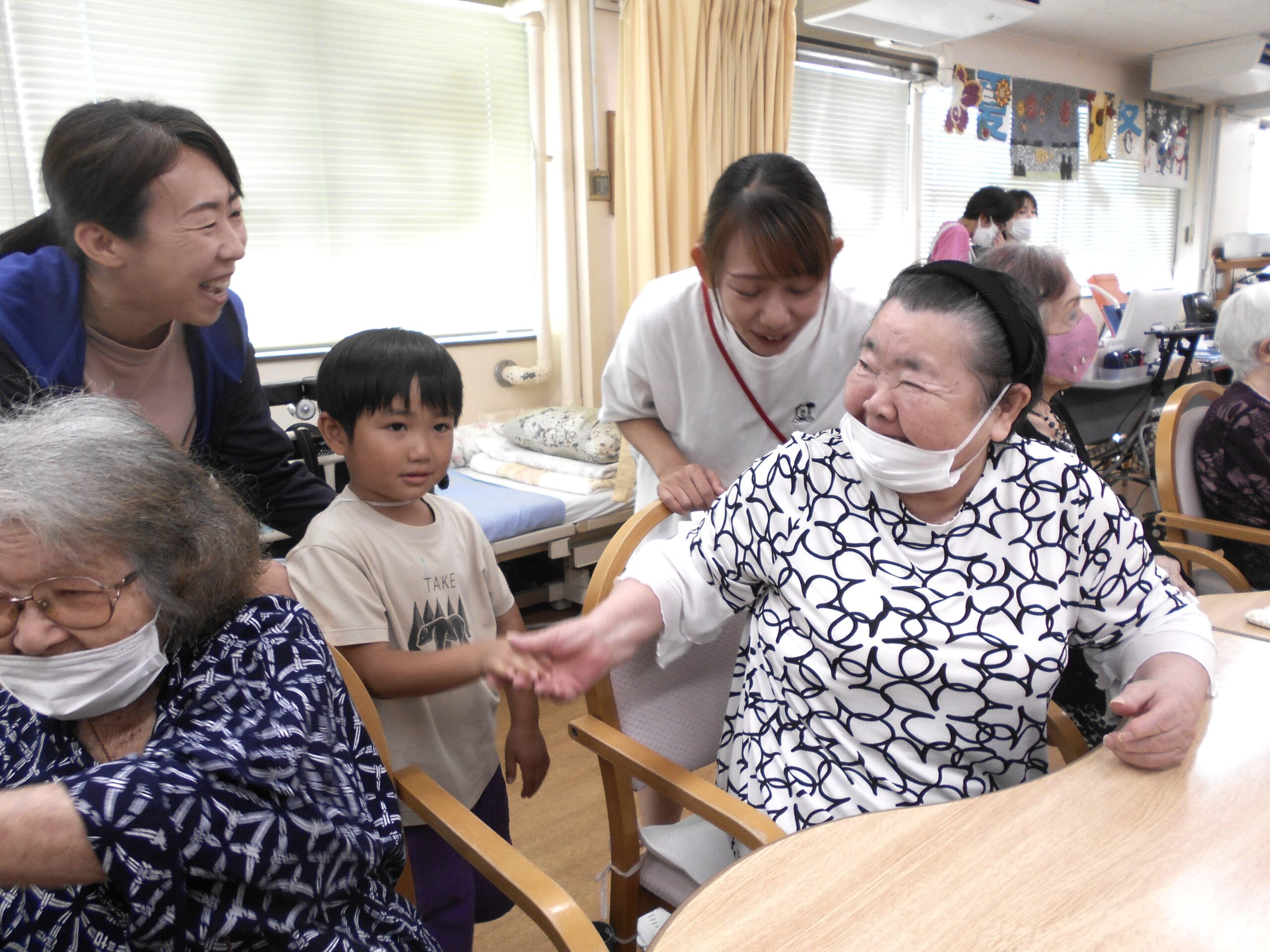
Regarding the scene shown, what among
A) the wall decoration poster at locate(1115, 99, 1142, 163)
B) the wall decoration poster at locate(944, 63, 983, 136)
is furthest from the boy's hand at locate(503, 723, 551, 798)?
the wall decoration poster at locate(1115, 99, 1142, 163)

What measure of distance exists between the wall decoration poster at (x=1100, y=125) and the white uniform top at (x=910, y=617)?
263 inches

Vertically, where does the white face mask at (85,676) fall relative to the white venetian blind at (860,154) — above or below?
below

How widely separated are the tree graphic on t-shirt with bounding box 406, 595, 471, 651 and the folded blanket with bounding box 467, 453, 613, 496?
6.26 ft

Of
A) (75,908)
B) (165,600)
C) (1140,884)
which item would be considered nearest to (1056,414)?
(1140,884)

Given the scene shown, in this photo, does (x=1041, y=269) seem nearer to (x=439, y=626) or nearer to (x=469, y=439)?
(x=439, y=626)

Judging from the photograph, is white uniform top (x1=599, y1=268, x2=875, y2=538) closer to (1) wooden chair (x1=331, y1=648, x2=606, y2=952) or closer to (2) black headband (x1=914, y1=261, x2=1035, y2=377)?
(2) black headband (x1=914, y1=261, x2=1035, y2=377)

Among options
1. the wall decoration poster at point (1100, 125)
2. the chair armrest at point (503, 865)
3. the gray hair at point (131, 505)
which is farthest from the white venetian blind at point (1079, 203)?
the gray hair at point (131, 505)

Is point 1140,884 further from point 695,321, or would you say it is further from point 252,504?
point 252,504

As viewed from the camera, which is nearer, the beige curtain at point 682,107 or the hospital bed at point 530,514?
the hospital bed at point 530,514

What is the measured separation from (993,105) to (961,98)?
1.19 ft

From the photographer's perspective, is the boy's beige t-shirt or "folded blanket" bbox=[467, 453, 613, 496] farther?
"folded blanket" bbox=[467, 453, 613, 496]

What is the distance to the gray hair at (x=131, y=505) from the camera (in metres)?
0.86

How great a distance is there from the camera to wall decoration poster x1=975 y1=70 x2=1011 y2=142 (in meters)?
5.94

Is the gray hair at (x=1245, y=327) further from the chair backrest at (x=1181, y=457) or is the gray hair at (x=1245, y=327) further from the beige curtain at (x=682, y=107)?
the beige curtain at (x=682, y=107)
